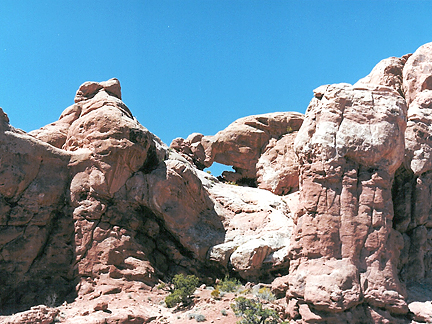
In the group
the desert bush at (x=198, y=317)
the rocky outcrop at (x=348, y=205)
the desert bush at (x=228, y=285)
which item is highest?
the rocky outcrop at (x=348, y=205)

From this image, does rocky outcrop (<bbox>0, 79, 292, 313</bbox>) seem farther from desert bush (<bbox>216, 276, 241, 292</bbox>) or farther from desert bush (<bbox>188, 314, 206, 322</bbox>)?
desert bush (<bbox>188, 314, 206, 322</bbox>)

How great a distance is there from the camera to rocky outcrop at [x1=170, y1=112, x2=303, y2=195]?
37625 millimetres

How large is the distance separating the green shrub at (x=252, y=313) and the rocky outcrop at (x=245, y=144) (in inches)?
778

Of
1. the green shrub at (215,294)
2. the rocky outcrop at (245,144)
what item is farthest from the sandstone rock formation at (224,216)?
the rocky outcrop at (245,144)

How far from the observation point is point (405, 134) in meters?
18.6

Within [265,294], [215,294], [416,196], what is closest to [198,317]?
[215,294]

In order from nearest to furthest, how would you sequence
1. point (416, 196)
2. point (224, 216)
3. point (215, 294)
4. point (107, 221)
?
point (416, 196), point (215, 294), point (107, 221), point (224, 216)

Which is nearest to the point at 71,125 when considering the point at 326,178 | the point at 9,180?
the point at 9,180

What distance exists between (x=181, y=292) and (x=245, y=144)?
20604 mm

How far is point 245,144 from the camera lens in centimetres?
3809

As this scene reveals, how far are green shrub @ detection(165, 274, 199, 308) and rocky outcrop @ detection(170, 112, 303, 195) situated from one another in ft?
58.9

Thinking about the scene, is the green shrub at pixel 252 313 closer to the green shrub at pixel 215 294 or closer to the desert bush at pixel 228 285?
the green shrub at pixel 215 294

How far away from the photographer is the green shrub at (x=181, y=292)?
18953mm

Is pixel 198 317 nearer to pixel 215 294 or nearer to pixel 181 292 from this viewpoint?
pixel 181 292
